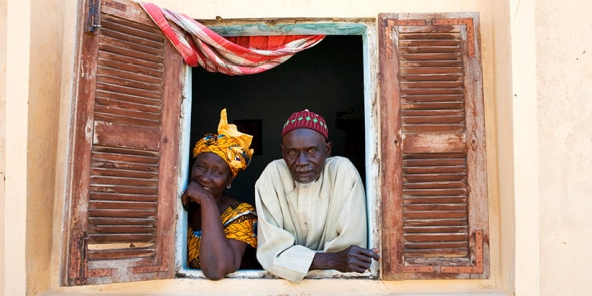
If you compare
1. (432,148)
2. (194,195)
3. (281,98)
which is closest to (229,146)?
(194,195)

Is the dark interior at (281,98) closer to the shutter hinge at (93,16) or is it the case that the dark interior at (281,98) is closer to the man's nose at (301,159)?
the man's nose at (301,159)

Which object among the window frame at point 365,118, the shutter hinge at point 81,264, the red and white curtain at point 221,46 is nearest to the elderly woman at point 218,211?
the window frame at point 365,118

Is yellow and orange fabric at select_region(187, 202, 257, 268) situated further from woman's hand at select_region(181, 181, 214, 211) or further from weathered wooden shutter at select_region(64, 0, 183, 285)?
weathered wooden shutter at select_region(64, 0, 183, 285)

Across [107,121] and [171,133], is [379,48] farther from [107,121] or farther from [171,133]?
[107,121]

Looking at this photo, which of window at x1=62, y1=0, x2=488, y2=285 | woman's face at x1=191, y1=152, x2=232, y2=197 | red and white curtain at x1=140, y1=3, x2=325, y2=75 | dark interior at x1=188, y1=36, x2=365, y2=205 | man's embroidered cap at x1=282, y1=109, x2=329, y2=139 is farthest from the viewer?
dark interior at x1=188, y1=36, x2=365, y2=205

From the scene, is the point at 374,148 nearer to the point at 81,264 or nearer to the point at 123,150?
the point at 123,150

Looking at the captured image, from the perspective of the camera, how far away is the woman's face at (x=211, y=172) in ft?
11.4

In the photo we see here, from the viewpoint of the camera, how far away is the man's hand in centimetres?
300

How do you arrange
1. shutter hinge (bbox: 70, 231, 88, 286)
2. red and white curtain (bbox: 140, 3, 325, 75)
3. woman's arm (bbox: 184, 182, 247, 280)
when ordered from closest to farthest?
shutter hinge (bbox: 70, 231, 88, 286) → woman's arm (bbox: 184, 182, 247, 280) → red and white curtain (bbox: 140, 3, 325, 75)

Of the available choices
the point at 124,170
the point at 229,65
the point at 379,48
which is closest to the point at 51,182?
the point at 124,170

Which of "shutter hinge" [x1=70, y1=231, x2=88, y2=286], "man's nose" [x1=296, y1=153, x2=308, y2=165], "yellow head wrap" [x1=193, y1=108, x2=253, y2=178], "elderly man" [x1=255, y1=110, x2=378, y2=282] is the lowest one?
"shutter hinge" [x1=70, y1=231, x2=88, y2=286]

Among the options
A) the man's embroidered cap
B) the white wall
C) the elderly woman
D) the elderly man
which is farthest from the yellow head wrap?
the white wall

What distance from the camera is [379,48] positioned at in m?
3.22

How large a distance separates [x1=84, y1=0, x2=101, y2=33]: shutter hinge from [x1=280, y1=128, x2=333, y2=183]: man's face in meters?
1.14
